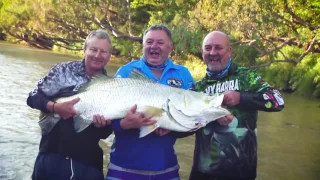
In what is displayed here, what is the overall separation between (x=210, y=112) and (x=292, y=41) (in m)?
15.3

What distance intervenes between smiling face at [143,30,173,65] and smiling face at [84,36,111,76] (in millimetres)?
312

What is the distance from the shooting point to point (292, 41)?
17.5m

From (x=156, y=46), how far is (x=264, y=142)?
742cm

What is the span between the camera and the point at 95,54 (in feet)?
11.1

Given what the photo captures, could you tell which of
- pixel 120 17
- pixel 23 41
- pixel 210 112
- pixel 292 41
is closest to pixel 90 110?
pixel 210 112

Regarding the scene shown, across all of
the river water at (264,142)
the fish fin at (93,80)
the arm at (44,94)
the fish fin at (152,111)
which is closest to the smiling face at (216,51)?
the fish fin at (152,111)

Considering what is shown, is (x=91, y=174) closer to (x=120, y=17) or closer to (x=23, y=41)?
(x=120, y=17)

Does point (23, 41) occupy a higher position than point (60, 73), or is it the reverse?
point (60, 73)

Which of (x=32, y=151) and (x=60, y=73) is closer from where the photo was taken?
(x=60, y=73)

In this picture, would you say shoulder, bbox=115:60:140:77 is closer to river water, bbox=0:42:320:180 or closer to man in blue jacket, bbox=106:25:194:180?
man in blue jacket, bbox=106:25:194:180

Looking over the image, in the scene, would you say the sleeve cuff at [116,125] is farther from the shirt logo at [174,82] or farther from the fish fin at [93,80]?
the shirt logo at [174,82]

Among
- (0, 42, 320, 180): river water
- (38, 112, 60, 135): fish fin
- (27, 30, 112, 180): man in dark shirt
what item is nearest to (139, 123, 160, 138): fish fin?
(27, 30, 112, 180): man in dark shirt

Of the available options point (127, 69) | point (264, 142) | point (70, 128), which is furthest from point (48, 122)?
point (264, 142)

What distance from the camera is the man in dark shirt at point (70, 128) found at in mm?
3330
